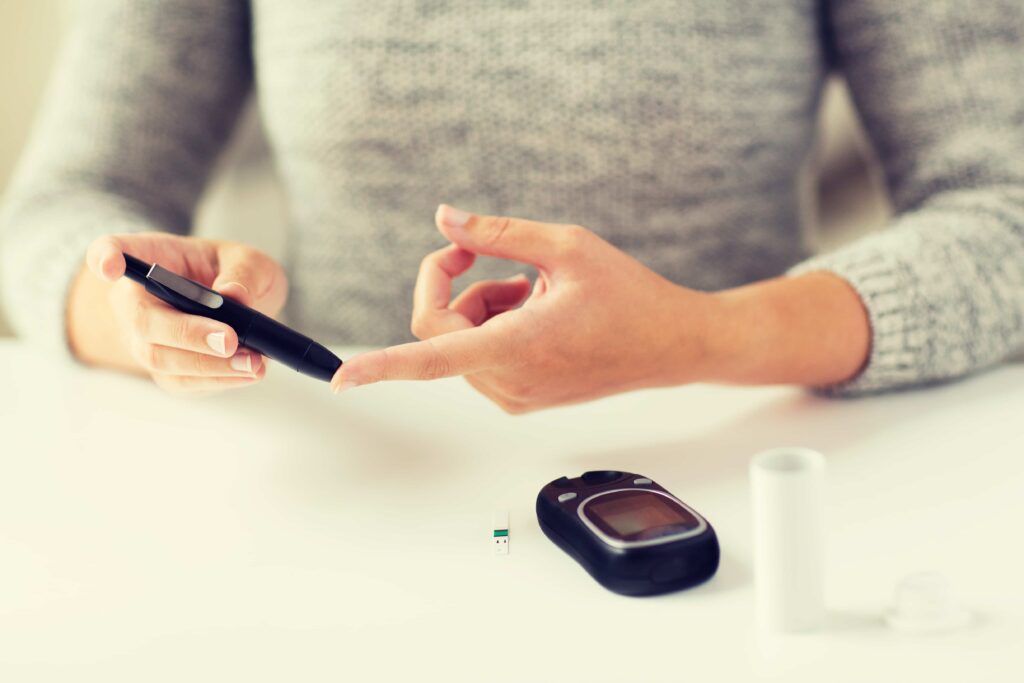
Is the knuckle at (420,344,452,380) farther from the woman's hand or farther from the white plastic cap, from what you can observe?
the white plastic cap

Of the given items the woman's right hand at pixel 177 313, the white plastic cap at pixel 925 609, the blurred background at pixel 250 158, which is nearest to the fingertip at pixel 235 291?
the woman's right hand at pixel 177 313

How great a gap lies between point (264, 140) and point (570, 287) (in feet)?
2.18

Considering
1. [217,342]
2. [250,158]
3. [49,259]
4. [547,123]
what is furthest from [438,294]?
[250,158]

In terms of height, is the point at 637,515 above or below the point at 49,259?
below

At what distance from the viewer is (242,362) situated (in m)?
0.47

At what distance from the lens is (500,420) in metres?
0.56

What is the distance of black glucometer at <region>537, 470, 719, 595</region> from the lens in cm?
35

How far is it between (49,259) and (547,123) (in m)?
0.42

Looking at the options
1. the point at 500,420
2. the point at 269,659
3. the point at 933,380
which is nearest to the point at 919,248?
the point at 933,380

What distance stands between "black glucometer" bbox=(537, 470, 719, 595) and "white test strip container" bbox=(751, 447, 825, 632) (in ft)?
0.11

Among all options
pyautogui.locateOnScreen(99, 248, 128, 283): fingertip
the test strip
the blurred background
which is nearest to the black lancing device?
pyautogui.locateOnScreen(99, 248, 128, 283): fingertip

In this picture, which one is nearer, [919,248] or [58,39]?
[919,248]

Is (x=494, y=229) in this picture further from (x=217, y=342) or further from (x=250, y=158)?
(x=250, y=158)

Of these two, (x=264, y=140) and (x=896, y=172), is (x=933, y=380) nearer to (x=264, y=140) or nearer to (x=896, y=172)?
(x=896, y=172)
